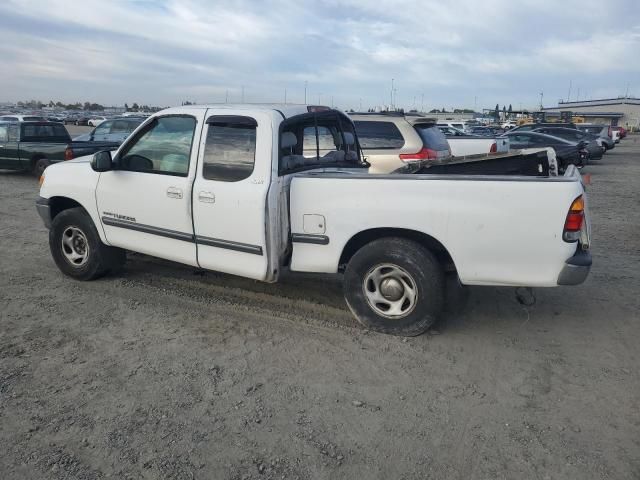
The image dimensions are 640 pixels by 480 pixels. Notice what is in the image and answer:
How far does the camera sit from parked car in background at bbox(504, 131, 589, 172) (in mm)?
19234

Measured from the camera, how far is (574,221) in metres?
3.81

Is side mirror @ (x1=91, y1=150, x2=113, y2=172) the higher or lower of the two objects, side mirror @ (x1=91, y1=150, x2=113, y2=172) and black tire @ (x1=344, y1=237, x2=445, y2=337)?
the higher

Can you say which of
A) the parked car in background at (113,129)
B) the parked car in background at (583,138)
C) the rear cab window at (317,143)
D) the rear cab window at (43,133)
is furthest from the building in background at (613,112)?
the rear cab window at (317,143)

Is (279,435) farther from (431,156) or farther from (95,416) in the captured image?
(431,156)

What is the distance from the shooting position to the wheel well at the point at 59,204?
5793 mm

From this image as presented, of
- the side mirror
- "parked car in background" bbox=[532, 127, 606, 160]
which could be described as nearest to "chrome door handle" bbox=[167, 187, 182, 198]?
the side mirror

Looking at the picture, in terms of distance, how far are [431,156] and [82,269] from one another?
5428mm

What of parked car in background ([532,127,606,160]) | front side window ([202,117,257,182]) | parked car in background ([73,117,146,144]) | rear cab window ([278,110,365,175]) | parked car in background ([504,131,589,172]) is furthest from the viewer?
parked car in background ([532,127,606,160])

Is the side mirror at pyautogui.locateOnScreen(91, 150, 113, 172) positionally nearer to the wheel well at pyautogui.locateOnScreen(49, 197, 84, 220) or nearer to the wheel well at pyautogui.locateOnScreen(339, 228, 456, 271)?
the wheel well at pyautogui.locateOnScreen(49, 197, 84, 220)

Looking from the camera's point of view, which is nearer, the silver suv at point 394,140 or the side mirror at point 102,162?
the side mirror at point 102,162

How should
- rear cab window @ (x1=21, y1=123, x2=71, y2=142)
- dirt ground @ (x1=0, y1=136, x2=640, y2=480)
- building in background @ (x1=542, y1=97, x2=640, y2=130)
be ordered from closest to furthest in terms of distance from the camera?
Result: dirt ground @ (x1=0, y1=136, x2=640, y2=480), rear cab window @ (x1=21, y1=123, x2=71, y2=142), building in background @ (x1=542, y1=97, x2=640, y2=130)

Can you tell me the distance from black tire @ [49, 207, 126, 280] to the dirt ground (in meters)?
0.16

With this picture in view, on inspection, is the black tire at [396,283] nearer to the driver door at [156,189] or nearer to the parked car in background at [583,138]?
the driver door at [156,189]

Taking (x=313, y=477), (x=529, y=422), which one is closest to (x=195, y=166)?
(x=313, y=477)
